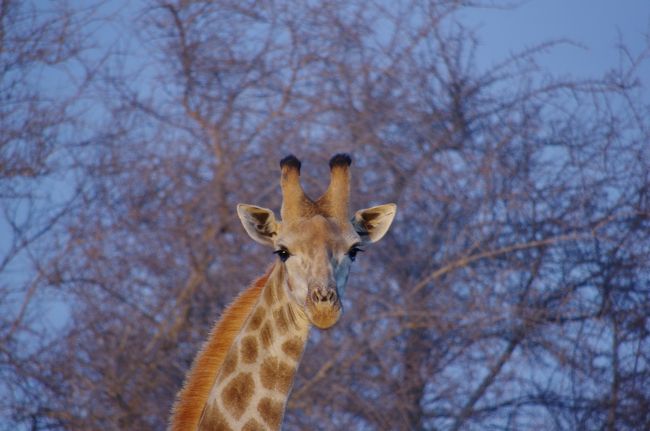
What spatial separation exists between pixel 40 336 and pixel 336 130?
15.4 ft

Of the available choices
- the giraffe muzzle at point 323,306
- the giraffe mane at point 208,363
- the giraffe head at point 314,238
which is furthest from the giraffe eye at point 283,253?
the giraffe muzzle at point 323,306

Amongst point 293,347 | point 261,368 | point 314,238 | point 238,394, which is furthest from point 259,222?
point 238,394

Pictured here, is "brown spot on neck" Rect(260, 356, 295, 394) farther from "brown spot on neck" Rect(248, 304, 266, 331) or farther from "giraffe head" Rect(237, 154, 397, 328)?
"giraffe head" Rect(237, 154, 397, 328)

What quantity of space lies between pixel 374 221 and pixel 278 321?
4.60 ft

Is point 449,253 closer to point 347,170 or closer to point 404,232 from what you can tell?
point 404,232

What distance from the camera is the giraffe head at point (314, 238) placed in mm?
7055

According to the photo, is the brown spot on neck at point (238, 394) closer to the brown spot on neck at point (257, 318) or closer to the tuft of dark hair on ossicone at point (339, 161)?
the brown spot on neck at point (257, 318)

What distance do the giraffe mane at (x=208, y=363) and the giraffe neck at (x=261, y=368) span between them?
0.05m

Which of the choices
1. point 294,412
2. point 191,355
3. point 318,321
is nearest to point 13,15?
point 191,355

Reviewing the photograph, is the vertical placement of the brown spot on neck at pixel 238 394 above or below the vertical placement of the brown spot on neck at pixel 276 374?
below

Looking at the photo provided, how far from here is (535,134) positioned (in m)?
17.0

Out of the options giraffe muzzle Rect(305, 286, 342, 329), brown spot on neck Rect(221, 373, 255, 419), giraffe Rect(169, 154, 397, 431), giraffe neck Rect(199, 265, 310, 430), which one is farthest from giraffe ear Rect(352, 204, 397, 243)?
brown spot on neck Rect(221, 373, 255, 419)

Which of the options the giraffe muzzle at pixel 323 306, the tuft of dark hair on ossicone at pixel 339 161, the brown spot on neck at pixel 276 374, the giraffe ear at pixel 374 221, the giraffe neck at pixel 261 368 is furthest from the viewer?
the giraffe ear at pixel 374 221

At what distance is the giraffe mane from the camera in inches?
278
